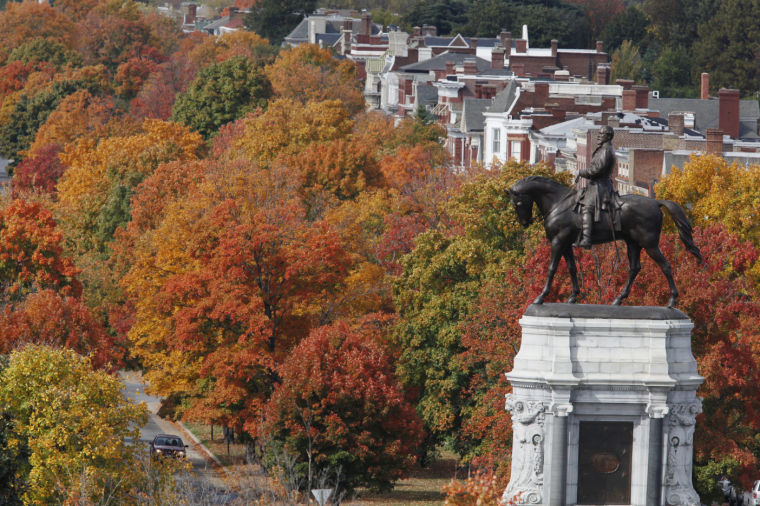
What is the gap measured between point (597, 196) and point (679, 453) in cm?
579

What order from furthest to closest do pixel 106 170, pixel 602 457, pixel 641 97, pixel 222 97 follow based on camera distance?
1. pixel 222 97
2. pixel 641 97
3. pixel 106 170
4. pixel 602 457

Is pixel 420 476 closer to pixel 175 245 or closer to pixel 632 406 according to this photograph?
pixel 175 245

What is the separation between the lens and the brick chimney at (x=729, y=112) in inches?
4087

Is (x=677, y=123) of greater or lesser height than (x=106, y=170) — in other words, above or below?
above

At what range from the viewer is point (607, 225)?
38.9 meters

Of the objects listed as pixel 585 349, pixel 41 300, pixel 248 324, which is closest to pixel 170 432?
pixel 41 300

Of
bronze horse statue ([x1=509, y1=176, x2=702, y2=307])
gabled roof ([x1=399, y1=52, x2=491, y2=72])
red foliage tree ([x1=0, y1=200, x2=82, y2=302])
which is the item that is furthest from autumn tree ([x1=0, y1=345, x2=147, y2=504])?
gabled roof ([x1=399, y1=52, x2=491, y2=72])

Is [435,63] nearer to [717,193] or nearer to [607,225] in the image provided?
[717,193]

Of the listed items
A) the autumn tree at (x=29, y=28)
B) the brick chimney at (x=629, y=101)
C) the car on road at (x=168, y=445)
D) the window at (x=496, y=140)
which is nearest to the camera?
the car on road at (x=168, y=445)

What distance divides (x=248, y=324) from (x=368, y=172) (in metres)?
38.6

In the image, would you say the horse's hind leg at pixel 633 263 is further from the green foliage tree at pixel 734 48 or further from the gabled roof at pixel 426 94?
the green foliage tree at pixel 734 48

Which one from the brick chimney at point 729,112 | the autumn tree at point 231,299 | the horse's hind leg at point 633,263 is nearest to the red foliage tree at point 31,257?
the autumn tree at point 231,299

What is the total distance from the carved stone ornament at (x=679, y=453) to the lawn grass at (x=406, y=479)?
19057 mm

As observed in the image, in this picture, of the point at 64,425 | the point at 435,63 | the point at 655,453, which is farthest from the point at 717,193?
the point at 435,63
